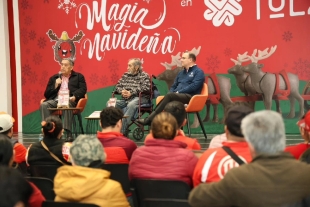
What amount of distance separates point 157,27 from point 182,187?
600cm

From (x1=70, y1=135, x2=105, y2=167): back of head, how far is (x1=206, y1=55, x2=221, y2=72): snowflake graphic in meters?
5.63

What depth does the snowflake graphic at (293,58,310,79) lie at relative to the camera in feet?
24.7

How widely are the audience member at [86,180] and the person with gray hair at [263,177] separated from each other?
0.57m

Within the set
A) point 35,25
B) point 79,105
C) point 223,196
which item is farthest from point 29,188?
point 35,25

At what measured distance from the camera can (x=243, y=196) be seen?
187 centimetres

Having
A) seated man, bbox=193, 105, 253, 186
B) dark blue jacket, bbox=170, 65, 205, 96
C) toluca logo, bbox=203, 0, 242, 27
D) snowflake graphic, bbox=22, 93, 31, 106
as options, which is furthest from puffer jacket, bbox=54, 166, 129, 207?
snowflake graphic, bbox=22, 93, 31, 106

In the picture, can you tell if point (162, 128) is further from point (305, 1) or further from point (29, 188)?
point (305, 1)

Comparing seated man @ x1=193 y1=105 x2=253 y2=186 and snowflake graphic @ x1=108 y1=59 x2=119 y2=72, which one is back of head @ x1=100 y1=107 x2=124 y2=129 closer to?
seated man @ x1=193 y1=105 x2=253 y2=186

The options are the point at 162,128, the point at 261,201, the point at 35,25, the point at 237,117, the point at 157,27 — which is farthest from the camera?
the point at 35,25

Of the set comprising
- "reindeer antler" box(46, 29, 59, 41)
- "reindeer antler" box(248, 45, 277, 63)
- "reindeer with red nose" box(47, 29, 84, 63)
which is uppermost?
"reindeer antler" box(46, 29, 59, 41)

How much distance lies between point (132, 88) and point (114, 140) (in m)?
3.74

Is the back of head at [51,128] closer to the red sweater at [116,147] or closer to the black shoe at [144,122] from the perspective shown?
the red sweater at [116,147]

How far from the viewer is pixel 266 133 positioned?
75.7 inches

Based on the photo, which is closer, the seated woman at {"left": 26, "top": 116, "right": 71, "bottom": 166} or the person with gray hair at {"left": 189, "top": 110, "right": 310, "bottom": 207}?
the person with gray hair at {"left": 189, "top": 110, "right": 310, "bottom": 207}
